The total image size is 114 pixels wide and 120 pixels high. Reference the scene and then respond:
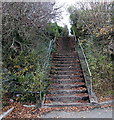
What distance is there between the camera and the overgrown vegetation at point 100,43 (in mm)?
6647

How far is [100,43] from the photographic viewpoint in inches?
352

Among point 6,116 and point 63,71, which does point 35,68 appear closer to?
point 63,71

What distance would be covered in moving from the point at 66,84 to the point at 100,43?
4.06m

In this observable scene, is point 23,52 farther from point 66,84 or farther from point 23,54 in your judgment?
point 66,84

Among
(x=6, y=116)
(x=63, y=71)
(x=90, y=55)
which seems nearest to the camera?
(x=6, y=116)

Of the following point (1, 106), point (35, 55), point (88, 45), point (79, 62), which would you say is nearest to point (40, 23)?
point (35, 55)

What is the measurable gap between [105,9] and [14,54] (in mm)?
6478

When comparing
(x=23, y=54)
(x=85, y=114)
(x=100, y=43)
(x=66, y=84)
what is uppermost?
(x=100, y=43)

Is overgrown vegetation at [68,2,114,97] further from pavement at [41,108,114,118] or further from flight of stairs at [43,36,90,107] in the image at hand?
pavement at [41,108,114,118]

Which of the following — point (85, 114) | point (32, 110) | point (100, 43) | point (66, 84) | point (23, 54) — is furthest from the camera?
point (100, 43)

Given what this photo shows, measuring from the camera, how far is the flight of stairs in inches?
224

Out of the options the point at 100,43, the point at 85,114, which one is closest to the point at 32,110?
the point at 85,114

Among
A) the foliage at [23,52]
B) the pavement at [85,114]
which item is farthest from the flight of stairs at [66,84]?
the pavement at [85,114]

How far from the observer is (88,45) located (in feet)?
31.1
